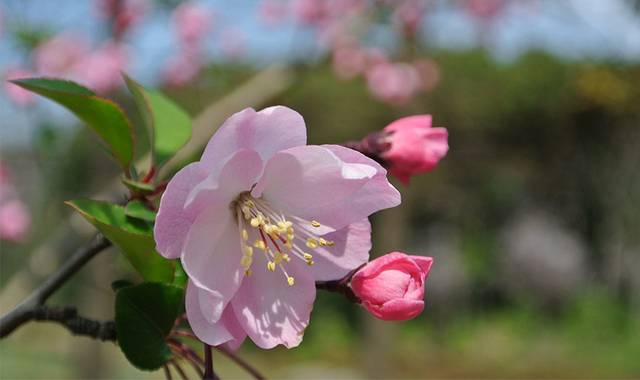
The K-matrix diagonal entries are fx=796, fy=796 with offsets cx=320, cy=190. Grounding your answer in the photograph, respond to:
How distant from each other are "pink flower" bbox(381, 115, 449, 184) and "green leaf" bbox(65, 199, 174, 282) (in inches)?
10.9

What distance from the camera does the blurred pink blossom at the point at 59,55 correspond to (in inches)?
162

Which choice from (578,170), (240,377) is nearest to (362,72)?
(240,377)

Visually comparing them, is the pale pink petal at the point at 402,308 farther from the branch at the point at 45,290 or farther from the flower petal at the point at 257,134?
the branch at the point at 45,290

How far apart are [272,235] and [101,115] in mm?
238

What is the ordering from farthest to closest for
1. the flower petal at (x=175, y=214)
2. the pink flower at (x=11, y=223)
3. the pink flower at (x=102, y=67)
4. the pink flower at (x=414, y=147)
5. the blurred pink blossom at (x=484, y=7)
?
the blurred pink blossom at (x=484, y=7) < the pink flower at (x=102, y=67) < the pink flower at (x=11, y=223) < the pink flower at (x=414, y=147) < the flower petal at (x=175, y=214)

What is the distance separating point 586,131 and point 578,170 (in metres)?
0.48

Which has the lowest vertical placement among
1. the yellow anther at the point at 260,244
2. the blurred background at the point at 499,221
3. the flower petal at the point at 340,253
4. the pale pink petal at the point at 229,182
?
the blurred background at the point at 499,221

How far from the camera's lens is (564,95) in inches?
376

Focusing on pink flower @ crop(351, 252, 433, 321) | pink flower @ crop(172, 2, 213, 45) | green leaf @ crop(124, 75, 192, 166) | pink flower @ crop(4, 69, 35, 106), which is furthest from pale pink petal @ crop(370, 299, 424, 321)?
pink flower @ crop(172, 2, 213, 45)

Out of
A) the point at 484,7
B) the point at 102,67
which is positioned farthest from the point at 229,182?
the point at 484,7

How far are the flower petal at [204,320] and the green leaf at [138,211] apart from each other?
0.09 m

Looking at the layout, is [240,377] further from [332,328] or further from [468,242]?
[468,242]

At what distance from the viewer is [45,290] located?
0.76 metres

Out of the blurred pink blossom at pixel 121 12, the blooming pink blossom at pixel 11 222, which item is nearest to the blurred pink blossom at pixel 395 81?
the blurred pink blossom at pixel 121 12
